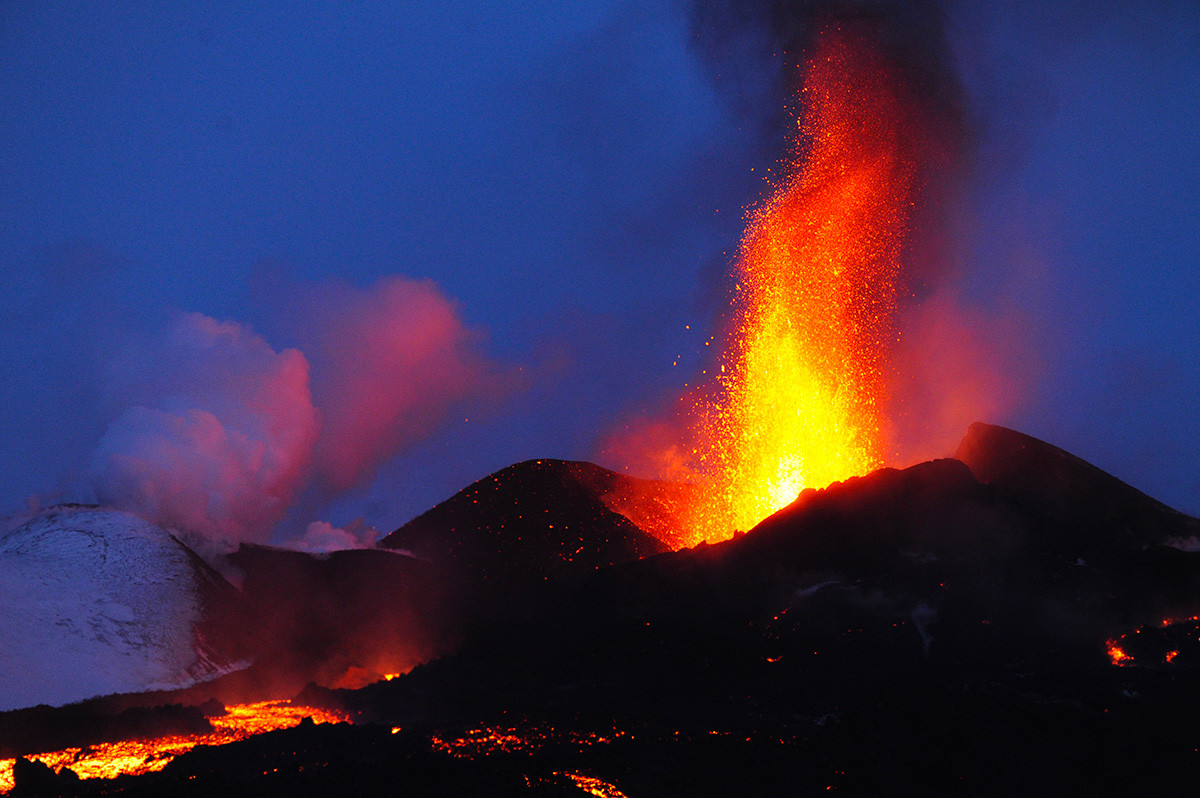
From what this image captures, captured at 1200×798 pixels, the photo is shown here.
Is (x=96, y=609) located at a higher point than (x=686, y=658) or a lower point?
higher

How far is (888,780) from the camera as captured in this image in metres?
17.9

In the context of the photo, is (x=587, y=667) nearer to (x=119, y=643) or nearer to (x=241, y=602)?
(x=119, y=643)

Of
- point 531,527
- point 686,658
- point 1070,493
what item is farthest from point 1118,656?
point 531,527

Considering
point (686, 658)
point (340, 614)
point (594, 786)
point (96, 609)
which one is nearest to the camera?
point (594, 786)

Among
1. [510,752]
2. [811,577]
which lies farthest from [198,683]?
[811,577]

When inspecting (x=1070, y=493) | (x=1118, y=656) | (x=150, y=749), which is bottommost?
(x=150, y=749)

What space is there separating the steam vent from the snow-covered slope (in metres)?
0.15

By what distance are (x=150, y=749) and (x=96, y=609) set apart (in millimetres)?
12885

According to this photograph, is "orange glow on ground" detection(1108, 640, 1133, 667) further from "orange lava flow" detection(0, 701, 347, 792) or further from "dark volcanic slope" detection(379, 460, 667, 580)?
"orange lava flow" detection(0, 701, 347, 792)

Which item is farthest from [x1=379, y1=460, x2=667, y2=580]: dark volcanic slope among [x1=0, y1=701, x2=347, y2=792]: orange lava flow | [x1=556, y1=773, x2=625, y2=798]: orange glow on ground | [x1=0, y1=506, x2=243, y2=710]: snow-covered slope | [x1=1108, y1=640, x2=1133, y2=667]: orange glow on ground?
[x1=556, y1=773, x2=625, y2=798]: orange glow on ground

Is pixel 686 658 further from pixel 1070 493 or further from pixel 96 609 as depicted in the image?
pixel 96 609

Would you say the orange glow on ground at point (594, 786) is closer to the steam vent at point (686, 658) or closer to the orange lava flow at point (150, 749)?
the steam vent at point (686, 658)

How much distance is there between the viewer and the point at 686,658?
26938 millimetres

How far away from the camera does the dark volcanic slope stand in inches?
1698
